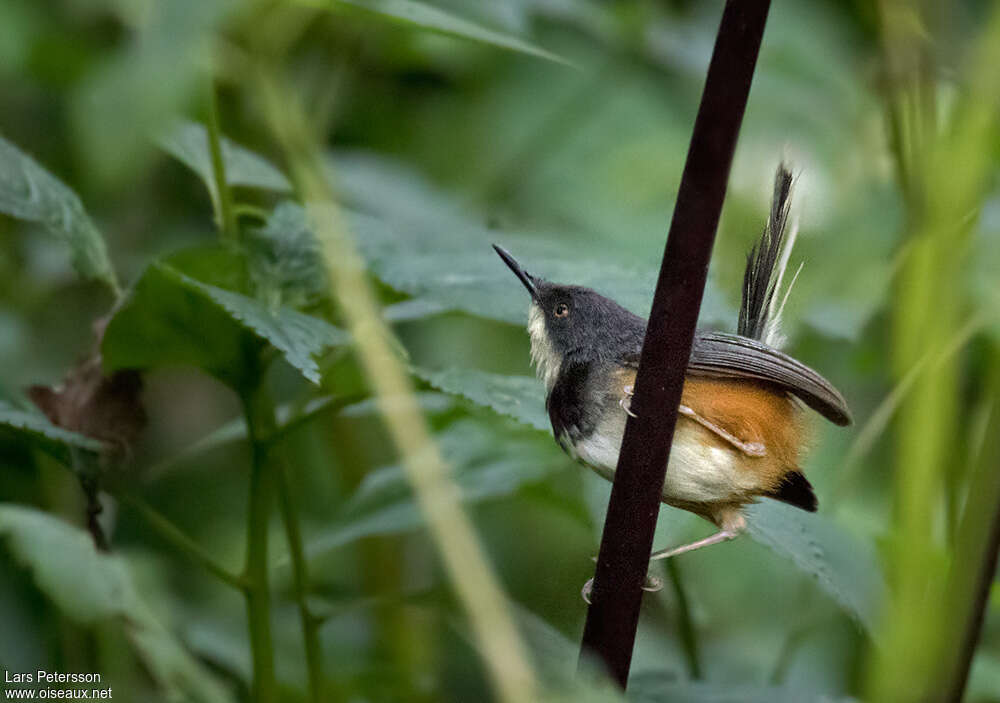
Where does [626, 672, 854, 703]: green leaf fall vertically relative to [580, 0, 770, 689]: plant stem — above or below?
below

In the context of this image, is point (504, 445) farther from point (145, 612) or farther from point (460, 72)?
point (460, 72)

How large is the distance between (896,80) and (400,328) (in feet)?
7.38

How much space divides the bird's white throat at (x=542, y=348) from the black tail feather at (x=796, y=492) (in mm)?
436

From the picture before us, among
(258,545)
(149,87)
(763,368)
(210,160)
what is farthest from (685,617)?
(149,87)

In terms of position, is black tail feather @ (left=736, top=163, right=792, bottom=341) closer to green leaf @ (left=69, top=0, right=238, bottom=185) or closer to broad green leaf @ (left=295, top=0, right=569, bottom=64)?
broad green leaf @ (left=295, top=0, right=569, bottom=64)

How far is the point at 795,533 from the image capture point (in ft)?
5.64

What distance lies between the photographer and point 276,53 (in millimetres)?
1971

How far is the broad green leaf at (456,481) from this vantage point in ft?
7.09

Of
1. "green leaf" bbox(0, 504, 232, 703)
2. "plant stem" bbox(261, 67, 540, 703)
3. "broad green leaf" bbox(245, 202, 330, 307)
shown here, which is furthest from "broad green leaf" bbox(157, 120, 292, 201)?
"green leaf" bbox(0, 504, 232, 703)

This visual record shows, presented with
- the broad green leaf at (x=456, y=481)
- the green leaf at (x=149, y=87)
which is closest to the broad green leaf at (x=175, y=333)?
the broad green leaf at (x=456, y=481)

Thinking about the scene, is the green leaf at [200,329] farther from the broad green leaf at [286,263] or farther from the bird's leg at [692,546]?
the bird's leg at [692,546]

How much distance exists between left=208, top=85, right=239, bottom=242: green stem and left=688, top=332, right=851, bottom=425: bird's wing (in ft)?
2.63

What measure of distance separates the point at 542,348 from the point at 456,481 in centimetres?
40

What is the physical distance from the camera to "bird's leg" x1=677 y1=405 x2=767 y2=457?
1795 millimetres
